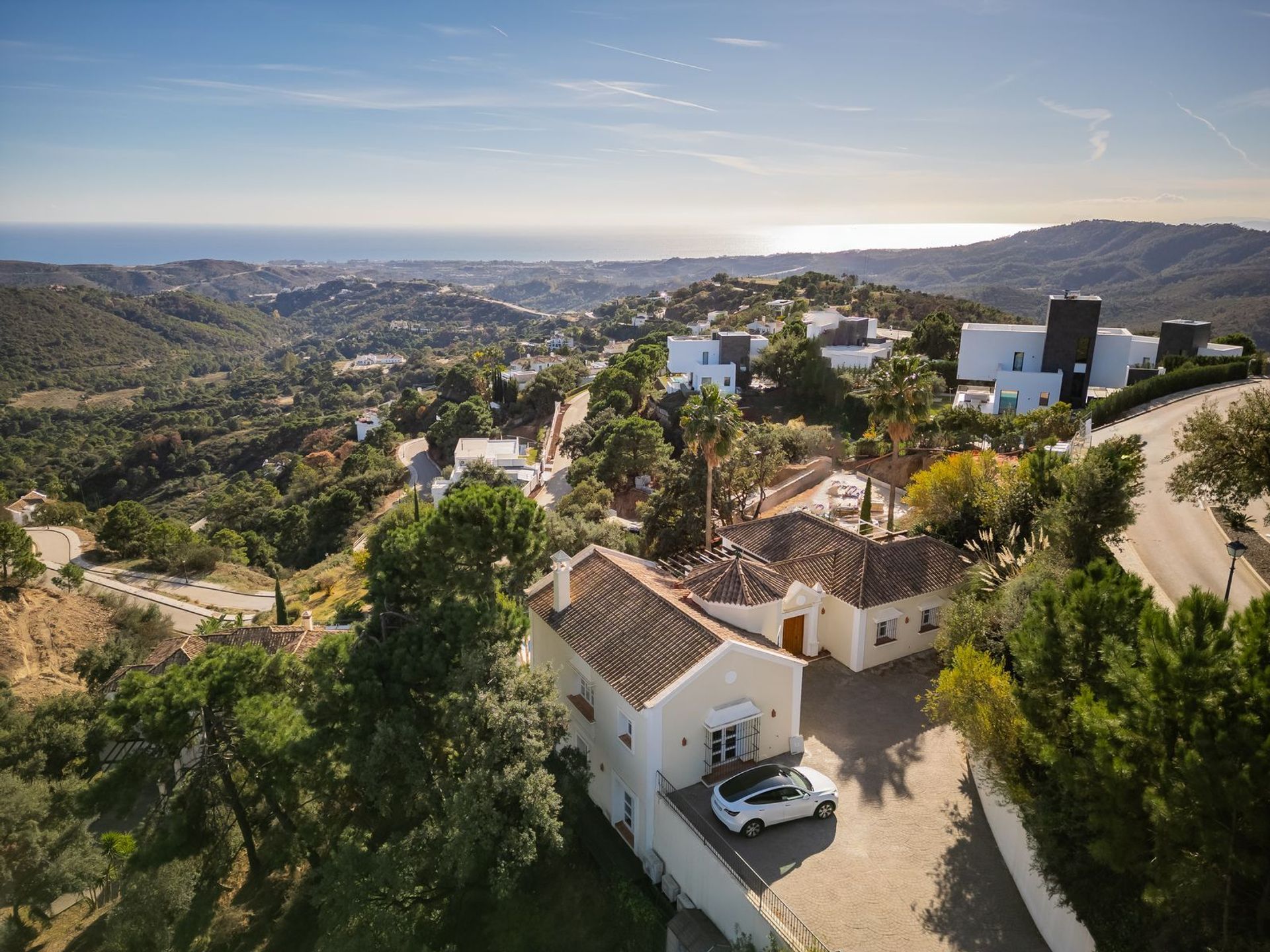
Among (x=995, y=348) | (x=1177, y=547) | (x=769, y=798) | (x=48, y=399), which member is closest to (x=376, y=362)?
(x=48, y=399)

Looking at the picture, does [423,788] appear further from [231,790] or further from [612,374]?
[612,374]

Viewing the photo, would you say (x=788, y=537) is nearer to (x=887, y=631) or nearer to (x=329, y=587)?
(x=887, y=631)

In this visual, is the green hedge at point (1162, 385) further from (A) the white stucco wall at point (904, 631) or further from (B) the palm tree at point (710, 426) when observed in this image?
(A) the white stucco wall at point (904, 631)

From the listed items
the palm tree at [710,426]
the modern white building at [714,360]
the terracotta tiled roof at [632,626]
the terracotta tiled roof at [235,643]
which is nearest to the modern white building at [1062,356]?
the modern white building at [714,360]

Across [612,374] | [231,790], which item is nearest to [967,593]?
[231,790]

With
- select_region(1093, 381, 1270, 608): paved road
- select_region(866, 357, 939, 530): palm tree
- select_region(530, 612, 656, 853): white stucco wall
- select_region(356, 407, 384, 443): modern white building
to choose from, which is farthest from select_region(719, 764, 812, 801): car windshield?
select_region(356, 407, 384, 443): modern white building

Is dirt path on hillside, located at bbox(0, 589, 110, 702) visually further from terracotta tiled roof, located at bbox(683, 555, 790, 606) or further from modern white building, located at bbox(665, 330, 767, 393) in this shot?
modern white building, located at bbox(665, 330, 767, 393)

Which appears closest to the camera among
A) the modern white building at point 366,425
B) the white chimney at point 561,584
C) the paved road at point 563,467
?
the white chimney at point 561,584
